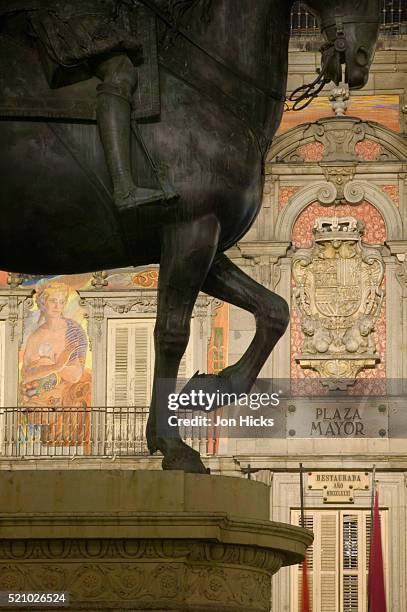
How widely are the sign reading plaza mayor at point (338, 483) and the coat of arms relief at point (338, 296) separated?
1.35 meters

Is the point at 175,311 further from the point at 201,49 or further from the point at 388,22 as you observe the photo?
the point at 388,22

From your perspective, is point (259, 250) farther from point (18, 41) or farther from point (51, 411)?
point (18, 41)

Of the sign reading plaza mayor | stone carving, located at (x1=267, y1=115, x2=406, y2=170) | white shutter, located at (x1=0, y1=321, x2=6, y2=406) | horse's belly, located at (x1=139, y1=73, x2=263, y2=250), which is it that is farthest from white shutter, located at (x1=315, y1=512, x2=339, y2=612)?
horse's belly, located at (x1=139, y1=73, x2=263, y2=250)

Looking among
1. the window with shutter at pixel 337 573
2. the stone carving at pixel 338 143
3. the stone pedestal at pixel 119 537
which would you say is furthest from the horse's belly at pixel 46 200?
the stone carving at pixel 338 143

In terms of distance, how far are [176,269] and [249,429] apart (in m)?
19.1

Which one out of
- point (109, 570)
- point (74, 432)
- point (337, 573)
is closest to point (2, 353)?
point (74, 432)

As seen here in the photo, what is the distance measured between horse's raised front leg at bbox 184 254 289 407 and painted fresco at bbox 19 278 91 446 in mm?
18087

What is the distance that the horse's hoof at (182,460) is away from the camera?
7.62 m

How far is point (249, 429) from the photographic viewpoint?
26.7m

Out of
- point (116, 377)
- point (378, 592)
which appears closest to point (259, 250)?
point (116, 377)

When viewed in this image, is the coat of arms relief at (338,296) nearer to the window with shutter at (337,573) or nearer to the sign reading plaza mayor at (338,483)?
the sign reading plaza mayor at (338,483)

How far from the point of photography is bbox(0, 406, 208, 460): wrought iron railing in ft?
84.8

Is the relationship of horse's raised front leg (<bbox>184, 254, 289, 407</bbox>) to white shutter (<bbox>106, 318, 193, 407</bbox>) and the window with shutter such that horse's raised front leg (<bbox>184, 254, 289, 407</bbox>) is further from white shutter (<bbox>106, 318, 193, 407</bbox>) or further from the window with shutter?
white shutter (<bbox>106, 318, 193, 407</bbox>)

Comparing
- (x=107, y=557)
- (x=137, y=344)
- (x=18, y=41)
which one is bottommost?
(x=107, y=557)
